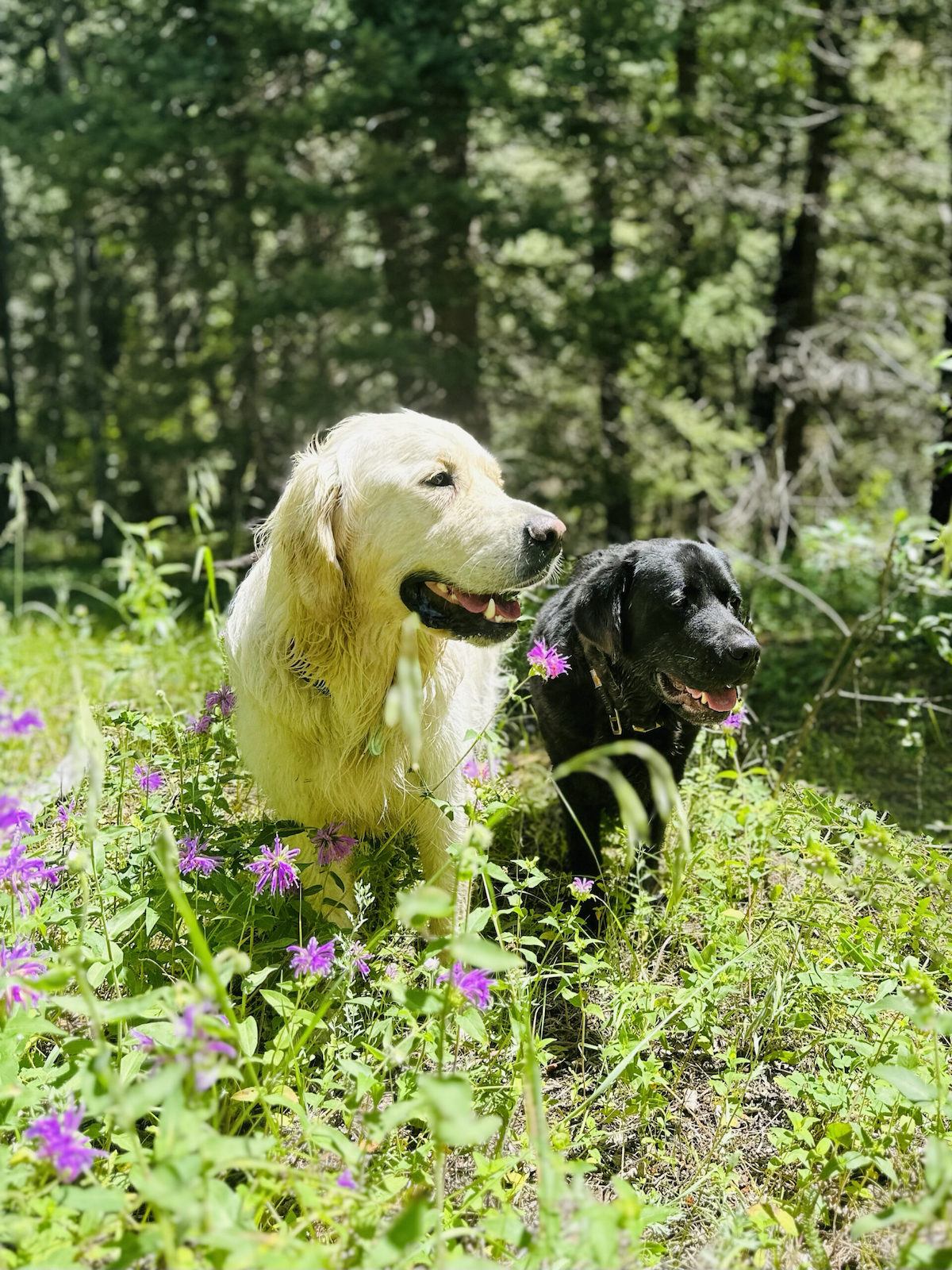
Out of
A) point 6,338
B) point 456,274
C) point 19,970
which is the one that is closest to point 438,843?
point 19,970

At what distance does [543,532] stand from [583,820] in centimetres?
102

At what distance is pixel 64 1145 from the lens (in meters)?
1.27

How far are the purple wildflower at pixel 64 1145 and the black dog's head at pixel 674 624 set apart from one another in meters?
1.82

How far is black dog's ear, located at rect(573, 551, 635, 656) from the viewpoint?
2.69 metres

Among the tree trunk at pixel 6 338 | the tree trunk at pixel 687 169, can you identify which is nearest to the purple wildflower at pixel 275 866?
the tree trunk at pixel 687 169

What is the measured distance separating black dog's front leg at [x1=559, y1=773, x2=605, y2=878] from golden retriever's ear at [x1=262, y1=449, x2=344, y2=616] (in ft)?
3.13

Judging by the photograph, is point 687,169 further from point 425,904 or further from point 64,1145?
point 64,1145

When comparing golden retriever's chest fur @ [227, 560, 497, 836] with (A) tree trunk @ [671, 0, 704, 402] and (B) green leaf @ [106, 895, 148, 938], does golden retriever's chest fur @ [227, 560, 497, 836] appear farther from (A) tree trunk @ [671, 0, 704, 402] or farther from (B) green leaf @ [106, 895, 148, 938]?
(A) tree trunk @ [671, 0, 704, 402]

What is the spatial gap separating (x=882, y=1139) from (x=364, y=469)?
1.97 meters

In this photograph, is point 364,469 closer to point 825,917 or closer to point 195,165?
point 825,917

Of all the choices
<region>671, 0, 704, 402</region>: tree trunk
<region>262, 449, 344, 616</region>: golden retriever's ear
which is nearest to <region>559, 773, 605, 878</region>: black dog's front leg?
<region>262, 449, 344, 616</region>: golden retriever's ear

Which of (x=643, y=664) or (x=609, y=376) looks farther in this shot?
(x=609, y=376)

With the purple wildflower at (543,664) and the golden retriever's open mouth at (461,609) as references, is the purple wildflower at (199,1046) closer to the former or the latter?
the purple wildflower at (543,664)

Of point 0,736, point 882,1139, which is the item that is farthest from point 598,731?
point 0,736
